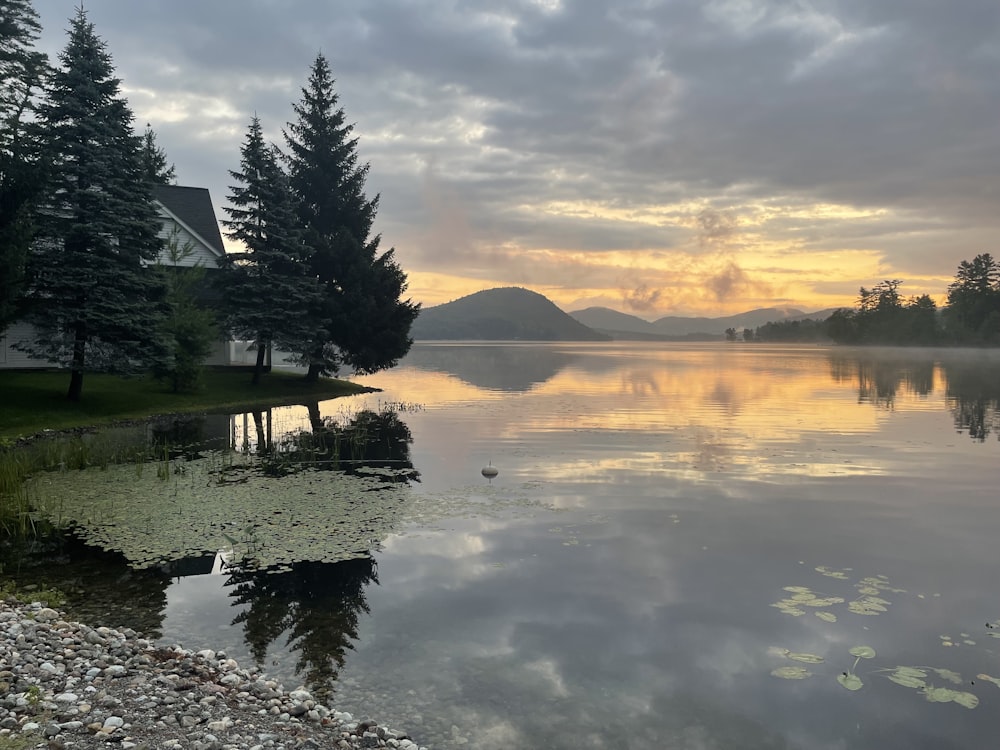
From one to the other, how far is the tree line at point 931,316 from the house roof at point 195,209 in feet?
438

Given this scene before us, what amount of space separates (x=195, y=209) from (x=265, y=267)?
660 inches

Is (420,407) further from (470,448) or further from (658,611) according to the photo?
(658,611)

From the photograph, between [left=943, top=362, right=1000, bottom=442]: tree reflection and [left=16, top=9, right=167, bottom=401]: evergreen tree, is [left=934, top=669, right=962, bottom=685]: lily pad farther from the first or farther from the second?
[left=16, top=9, right=167, bottom=401]: evergreen tree

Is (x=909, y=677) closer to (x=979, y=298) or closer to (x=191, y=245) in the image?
(x=191, y=245)

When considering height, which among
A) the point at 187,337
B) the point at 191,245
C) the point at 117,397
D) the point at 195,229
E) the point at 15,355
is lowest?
the point at 117,397

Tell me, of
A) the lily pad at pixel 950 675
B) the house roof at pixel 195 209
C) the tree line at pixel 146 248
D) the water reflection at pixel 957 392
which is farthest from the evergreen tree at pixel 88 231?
the water reflection at pixel 957 392

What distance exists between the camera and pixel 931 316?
142 m

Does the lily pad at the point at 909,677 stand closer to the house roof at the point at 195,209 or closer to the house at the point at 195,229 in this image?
the house at the point at 195,229

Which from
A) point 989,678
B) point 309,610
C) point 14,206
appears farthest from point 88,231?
point 989,678

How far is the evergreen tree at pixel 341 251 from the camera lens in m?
37.8

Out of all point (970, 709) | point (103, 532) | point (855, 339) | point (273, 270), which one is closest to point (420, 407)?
point (273, 270)

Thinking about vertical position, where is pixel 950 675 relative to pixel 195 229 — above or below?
below

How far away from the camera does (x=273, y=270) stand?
3566cm

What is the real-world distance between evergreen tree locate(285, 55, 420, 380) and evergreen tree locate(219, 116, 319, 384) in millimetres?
2029
